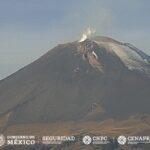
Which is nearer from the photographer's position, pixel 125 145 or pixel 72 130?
pixel 125 145

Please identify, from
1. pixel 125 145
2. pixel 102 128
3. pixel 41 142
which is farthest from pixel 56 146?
pixel 102 128

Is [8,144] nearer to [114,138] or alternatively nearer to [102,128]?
[114,138]

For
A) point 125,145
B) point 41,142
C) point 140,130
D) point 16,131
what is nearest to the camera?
point 125,145

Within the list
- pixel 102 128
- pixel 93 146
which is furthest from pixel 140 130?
pixel 93 146

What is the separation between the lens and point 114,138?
169 metres

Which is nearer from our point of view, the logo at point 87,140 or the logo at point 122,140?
the logo at point 122,140

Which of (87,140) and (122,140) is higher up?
(87,140)

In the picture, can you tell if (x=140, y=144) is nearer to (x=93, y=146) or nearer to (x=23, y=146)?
(x=93, y=146)

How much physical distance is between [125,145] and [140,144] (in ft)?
14.1

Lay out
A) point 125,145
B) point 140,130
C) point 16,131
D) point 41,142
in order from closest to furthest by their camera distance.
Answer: point 125,145 → point 41,142 → point 140,130 → point 16,131

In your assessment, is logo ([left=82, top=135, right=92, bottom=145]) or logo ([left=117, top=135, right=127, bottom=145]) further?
logo ([left=82, top=135, right=92, bottom=145])

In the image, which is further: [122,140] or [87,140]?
[87,140]

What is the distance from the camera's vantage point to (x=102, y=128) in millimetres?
198250

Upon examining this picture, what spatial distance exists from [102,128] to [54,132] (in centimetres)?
1531
